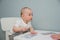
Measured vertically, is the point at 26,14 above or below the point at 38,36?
above

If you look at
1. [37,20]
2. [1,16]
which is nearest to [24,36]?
[37,20]

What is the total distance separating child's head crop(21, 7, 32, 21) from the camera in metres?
0.70

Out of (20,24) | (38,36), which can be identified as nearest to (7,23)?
(20,24)

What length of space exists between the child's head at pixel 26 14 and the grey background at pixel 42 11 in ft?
0.11

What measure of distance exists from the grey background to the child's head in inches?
1.3

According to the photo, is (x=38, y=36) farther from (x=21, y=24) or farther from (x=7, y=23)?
(x=7, y=23)

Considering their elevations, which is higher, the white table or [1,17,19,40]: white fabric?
[1,17,19,40]: white fabric

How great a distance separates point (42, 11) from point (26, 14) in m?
0.10

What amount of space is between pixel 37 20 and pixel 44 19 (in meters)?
0.04

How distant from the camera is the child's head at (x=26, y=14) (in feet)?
2.29

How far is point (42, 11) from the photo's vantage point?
730mm

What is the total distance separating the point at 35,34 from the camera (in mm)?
714

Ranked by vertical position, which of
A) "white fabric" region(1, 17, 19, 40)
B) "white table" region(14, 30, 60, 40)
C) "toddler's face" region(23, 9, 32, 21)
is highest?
"toddler's face" region(23, 9, 32, 21)

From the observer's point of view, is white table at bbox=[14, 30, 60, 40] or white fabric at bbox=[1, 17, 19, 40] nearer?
white table at bbox=[14, 30, 60, 40]
